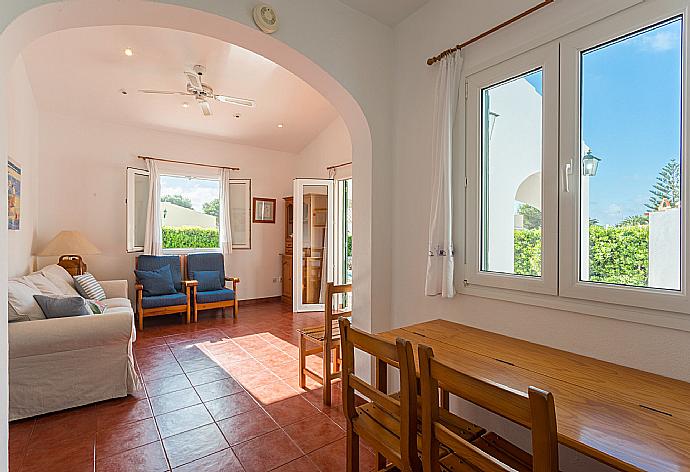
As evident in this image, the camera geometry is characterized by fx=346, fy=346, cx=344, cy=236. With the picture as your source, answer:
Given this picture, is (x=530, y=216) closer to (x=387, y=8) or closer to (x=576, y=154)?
(x=576, y=154)

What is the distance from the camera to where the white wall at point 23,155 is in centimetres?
317

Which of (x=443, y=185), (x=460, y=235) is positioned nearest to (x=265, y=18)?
(x=443, y=185)

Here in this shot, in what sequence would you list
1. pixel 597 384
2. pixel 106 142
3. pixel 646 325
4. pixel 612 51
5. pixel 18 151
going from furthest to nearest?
pixel 106 142, pixel 18 151, pixel 612 51, pixel 646 325, pixel 597 384

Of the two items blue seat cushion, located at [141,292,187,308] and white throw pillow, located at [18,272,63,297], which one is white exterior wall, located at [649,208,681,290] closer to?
white throw pillow, located at [18,272,63,297]

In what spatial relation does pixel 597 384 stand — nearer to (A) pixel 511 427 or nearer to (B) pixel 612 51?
(A) pixel 511 427

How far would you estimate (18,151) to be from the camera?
340 centimetres

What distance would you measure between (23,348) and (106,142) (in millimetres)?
3685

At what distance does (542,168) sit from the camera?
70.5 inches

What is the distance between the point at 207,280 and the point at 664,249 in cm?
547

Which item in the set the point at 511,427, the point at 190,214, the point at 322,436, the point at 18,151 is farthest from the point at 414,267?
the point at 190,214

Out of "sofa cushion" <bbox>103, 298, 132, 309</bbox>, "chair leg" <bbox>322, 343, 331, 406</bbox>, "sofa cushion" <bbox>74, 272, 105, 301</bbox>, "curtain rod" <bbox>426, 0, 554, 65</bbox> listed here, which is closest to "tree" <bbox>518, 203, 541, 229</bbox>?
"curtain rod" <bbox>426, 0, 554, 65</bbox>

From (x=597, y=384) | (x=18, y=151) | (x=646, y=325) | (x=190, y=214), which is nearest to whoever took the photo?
(x=597, y=384)

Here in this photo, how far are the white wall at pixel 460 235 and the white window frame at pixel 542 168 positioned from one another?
0.08 meters

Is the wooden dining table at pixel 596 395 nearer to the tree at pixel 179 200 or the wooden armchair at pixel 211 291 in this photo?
the wooden armchair at pixel 211 291
